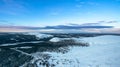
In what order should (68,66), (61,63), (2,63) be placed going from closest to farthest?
(68,66) < (61,63) < (2,63)

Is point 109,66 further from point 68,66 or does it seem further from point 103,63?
point 68,66

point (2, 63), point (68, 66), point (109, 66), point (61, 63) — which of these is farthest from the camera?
point (2, 63)

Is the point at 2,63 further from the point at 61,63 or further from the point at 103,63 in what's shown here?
the point at 103,63

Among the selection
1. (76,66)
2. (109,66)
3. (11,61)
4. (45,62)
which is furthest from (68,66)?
(11,61)

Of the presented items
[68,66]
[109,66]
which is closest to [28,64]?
[68,66]

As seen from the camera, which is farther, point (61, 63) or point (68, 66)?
point (61, 63)

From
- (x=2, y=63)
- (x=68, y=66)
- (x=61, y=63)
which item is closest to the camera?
(x=68, y=66)

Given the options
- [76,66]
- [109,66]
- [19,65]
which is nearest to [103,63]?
[109,66]

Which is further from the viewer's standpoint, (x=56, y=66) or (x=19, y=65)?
(x=19, y=65)

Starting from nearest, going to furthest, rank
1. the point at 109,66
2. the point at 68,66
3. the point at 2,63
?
the point at 109,66
the point at 68,66
the point at 2,63
